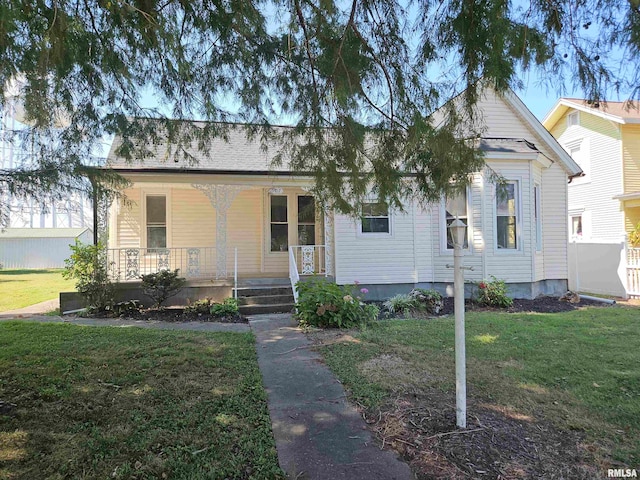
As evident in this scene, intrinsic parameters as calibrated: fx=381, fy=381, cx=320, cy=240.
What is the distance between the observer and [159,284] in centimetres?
880

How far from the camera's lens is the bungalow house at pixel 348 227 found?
9891mm

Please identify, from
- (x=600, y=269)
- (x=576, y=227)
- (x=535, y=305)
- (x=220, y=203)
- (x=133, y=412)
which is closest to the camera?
(x=133, y=412)

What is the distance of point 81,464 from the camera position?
265 cm

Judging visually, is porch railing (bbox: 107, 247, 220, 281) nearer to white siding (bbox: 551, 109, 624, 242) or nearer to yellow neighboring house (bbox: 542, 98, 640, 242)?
yellow neighboring house (bbox: 542, 98, 640, 242)

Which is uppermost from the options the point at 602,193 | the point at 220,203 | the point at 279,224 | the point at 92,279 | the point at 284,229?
the point at 602,193

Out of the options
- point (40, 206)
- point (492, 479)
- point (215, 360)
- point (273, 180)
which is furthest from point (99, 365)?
point (273, 180)

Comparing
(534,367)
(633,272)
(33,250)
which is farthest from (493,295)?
(33,250)

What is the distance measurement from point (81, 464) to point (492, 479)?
2.79 metres

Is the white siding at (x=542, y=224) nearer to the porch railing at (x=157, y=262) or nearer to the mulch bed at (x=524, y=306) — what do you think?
the mulch bed at (x=524, y=306)

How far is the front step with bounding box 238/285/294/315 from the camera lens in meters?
8.85

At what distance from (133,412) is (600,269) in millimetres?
14138

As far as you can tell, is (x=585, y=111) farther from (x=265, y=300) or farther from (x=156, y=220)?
(x=156, y=220)

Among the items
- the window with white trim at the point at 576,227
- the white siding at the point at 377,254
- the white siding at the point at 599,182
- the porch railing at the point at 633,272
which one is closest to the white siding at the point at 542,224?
the porch railing at the point at 633,272

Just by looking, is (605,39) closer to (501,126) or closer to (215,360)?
(215,360)
